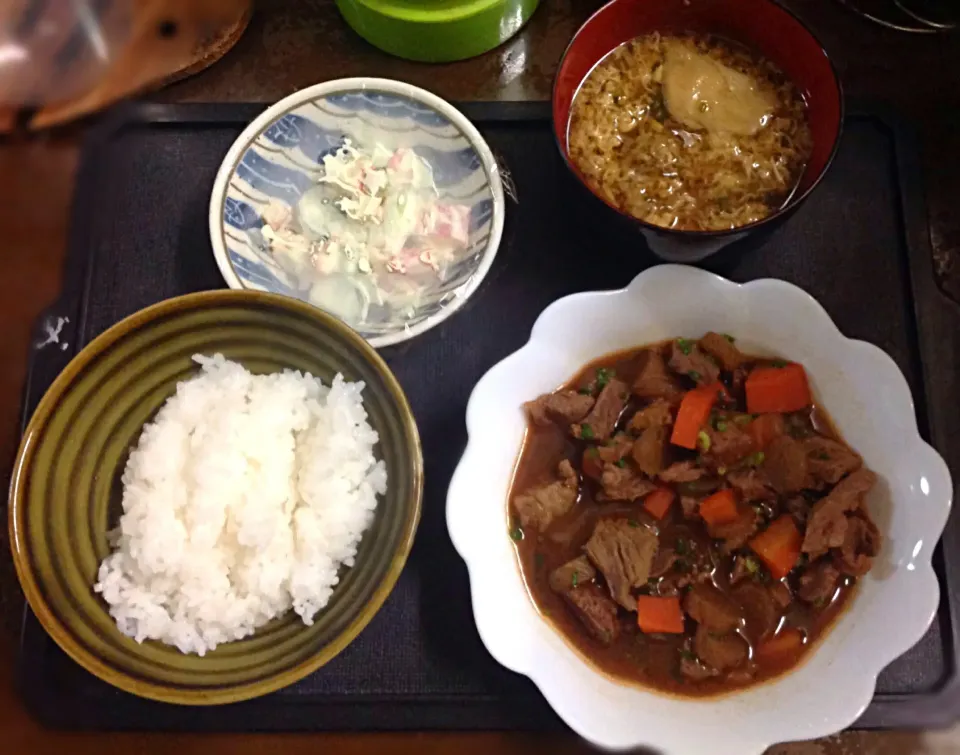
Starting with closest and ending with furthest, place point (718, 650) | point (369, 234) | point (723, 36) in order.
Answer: point (718, 650), point (723, 36), point (369, 234)

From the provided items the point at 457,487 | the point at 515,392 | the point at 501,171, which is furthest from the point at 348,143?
the point at 457,487

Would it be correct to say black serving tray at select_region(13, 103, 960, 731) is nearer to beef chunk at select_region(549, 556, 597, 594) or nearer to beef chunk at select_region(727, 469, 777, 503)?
beef chunk at select_region(549, 556, 597, 594)

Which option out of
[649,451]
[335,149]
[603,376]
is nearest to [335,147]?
[335,149]

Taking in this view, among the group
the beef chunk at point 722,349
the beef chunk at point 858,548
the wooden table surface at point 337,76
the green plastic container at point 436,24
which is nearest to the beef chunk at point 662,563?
the beef chunk at point 858,548

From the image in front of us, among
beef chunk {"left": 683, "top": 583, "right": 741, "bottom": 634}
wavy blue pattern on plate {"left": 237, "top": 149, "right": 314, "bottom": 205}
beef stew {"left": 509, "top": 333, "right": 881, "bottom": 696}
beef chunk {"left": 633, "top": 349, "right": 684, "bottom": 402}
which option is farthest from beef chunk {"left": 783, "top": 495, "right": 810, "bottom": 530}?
wavy blue pattern on plate {"left": 237, "top": 149, "right": 314, "bottom": 205}

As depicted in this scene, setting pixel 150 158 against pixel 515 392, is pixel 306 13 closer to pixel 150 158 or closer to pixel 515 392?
pixel 150 158

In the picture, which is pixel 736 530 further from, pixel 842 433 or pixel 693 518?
pixel 842 433

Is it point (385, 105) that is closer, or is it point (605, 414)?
point (605, 414)
